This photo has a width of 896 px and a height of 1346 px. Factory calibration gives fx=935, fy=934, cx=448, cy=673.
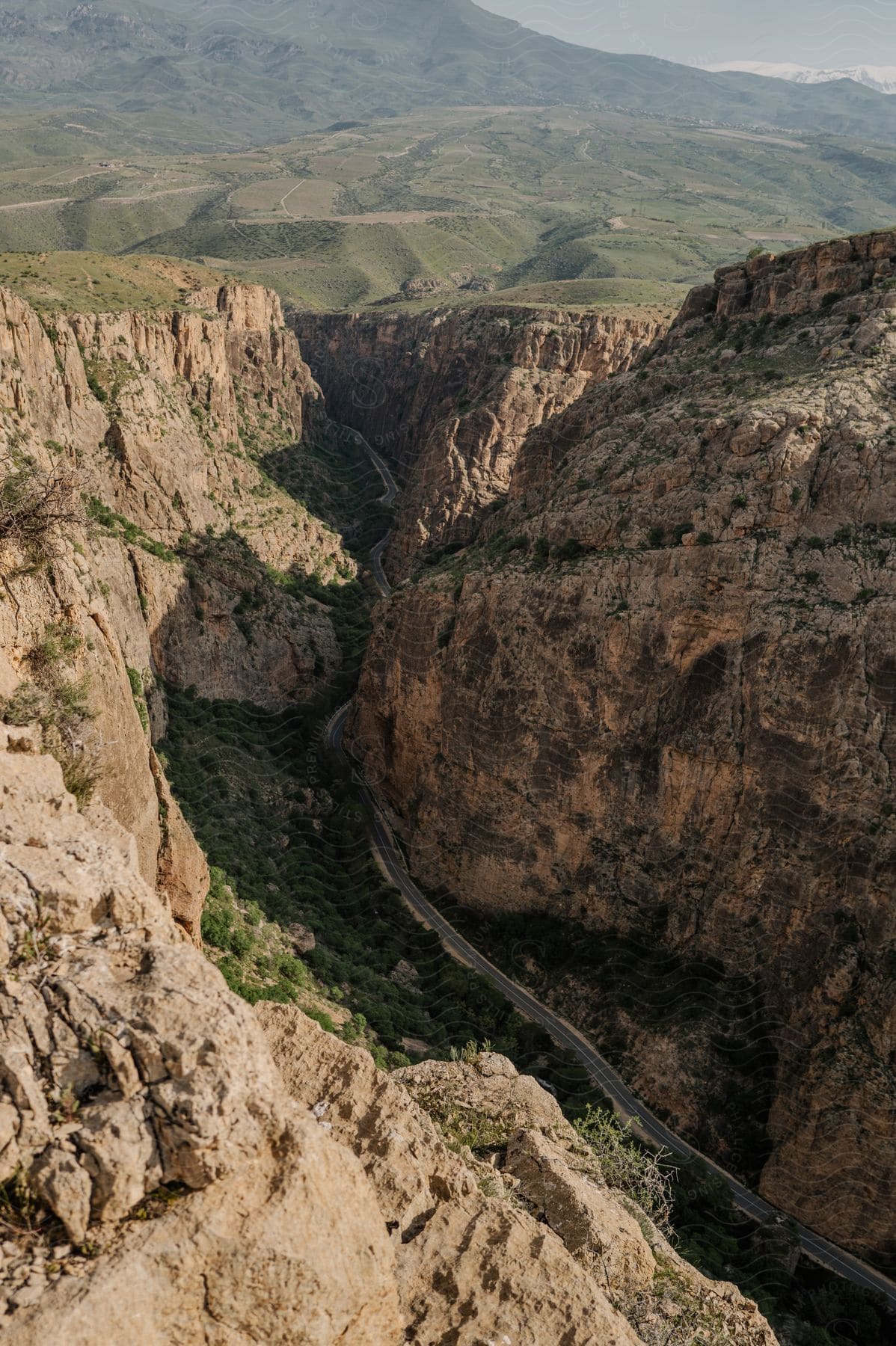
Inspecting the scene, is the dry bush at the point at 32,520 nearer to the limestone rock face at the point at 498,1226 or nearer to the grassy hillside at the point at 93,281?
the limestone rock face at the point at 498,1226

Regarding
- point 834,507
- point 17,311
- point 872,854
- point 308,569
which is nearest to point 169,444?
point 17,311

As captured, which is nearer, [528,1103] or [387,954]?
[528,1103]

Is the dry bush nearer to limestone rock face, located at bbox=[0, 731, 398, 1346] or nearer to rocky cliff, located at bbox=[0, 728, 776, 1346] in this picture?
rocky cliff, located at bbox=[0, 728, 776, 1346]

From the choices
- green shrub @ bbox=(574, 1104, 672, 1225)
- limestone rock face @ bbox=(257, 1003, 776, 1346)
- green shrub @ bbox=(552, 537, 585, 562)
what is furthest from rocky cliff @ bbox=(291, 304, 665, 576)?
limestone rock face @ bbox=(257, 1003, 776, 1346)

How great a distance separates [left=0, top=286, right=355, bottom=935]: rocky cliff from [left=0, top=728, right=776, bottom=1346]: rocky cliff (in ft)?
18.9

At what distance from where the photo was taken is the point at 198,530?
6775 centimetres

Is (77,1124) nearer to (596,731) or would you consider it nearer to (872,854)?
(872,854)

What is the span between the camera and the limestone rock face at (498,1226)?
49.8ft

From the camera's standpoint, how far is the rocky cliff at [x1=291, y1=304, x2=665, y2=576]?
101562 millimetres

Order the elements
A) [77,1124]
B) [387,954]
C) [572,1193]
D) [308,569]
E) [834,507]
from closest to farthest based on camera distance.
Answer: [77,1124], [572,1193], [834,507], [387,954], [308,569]

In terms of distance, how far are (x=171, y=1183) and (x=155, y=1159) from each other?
1.31 feet

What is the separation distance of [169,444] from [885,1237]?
6148 cm

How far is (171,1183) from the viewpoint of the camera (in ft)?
37.0

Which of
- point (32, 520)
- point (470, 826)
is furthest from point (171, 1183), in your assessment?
point (470, 826)
